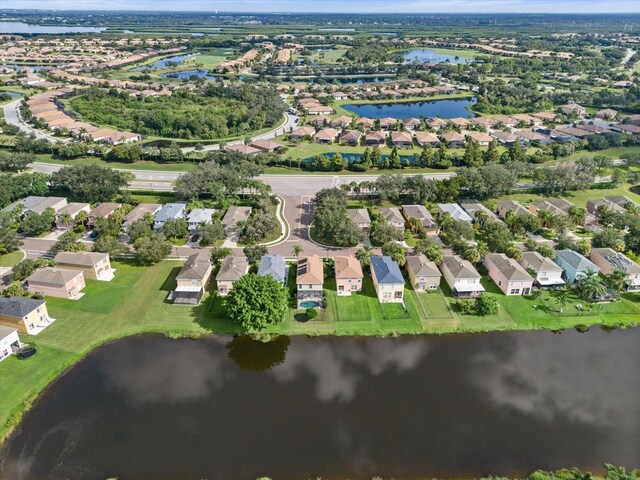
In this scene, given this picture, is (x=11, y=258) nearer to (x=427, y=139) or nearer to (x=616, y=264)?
(x=616, y=264)

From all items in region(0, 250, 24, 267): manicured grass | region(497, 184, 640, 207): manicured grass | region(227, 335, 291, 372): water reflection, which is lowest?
region(227, 335, 291, 372): water reflection

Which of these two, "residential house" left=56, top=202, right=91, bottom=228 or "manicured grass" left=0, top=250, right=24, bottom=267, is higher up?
"residential house" left=56, top=202, right=91, bottom=228

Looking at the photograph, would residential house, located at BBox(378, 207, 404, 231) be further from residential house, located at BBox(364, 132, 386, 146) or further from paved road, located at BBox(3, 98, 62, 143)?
paved road, located at BBox(3, 98, 62, 143)

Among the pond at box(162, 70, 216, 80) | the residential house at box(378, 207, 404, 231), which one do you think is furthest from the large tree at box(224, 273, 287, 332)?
the pond at box(162, 70, 216, 80)

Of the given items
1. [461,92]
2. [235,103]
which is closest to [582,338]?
[235,103]

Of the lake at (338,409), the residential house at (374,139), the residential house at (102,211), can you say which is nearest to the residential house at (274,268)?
the lake at (338,409)

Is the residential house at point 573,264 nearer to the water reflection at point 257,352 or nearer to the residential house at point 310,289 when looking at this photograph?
the residential house at point 310,289

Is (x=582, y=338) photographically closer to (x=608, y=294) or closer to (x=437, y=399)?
(x=608, y=294)
